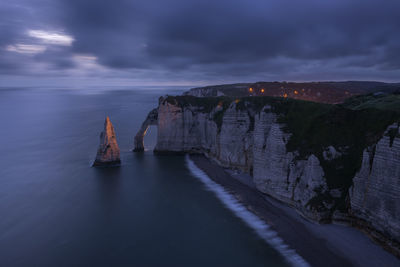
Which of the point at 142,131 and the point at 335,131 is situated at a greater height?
the point at 335,131

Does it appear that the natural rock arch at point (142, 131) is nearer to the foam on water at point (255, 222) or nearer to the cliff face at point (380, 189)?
the foam on water at point (255, 222)

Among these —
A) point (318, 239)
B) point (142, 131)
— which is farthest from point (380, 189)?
point (142, 131)

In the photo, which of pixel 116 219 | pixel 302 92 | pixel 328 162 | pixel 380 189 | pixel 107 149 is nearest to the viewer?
pixel 380 189

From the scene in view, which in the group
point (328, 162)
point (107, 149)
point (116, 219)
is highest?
point (328, 162)

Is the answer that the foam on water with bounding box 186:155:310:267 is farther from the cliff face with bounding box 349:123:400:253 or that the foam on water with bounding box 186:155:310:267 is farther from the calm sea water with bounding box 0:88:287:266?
the cliff face with bounding box 349:123:400:253

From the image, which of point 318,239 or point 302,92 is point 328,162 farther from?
point 302,92

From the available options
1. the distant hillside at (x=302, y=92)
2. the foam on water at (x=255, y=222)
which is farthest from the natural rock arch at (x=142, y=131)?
the distant hillside at (x=302, y=92)

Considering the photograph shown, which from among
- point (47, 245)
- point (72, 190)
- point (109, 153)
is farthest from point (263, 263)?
point (109, 153)
